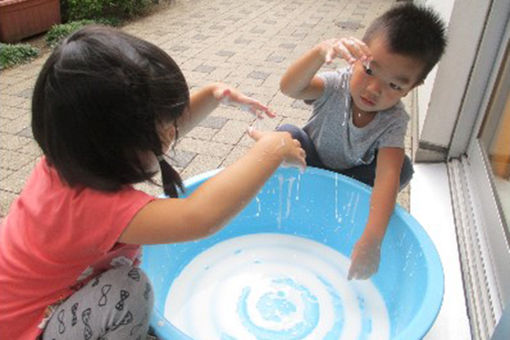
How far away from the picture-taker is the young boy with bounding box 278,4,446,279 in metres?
1.31

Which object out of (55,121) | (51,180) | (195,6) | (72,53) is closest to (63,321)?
(51,180)

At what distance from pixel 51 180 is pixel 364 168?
1075 millimetres

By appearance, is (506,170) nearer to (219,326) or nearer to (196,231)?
(219,326)

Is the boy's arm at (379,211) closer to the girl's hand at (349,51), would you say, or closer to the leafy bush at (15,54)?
the girl's hand at (349,51)

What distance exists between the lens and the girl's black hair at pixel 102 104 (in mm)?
833

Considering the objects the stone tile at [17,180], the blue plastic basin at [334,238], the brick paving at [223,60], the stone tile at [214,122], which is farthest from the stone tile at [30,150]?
the blue plastic basin at [334,238]

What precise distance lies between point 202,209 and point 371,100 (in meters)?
0.74

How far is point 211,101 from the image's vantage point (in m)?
1.33

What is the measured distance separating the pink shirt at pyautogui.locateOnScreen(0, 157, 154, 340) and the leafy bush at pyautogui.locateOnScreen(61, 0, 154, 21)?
12.4 ft

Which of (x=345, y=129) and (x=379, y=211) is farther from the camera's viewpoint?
(x=345, y=129)

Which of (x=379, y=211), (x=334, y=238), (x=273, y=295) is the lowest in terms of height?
(x=273, y=295)

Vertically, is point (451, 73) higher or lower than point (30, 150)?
higher

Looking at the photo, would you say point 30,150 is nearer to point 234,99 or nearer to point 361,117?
point 234,99

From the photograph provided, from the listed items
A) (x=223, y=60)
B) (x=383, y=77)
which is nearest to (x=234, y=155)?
(x=383, y=77)
